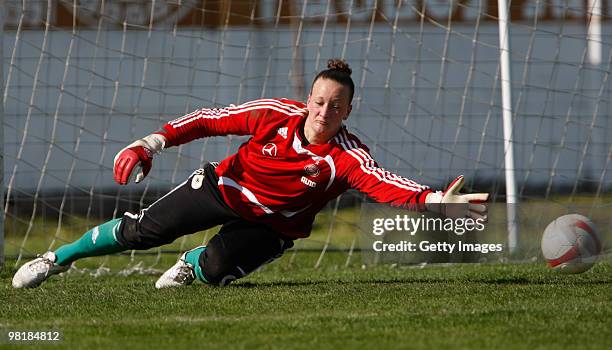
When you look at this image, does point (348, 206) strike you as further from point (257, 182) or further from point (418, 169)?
point (257, 182)

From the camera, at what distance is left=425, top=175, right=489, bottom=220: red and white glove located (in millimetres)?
4980

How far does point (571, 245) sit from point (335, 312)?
6.94ft

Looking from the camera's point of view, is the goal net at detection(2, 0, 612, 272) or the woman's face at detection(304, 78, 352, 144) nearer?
the woman's face at detection(304, 78, 352, 144)

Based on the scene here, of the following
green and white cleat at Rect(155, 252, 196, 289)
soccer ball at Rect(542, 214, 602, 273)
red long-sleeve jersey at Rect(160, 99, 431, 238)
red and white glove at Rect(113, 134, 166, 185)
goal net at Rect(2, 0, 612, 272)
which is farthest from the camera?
goal net at Rect(2, 0, 612, 272)

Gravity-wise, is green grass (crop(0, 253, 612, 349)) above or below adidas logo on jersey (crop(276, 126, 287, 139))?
below

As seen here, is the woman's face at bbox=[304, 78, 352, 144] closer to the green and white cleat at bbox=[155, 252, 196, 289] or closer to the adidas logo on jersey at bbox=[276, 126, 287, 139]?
the adidas logo on jersey at bbox=[276, 126, 287, 139]

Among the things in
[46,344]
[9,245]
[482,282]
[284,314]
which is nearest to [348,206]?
[9,245]

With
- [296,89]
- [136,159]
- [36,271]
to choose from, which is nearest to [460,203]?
[136,159]

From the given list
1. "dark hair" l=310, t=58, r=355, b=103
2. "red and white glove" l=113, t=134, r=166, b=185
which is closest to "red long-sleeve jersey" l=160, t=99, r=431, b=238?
"red and white glove" l=113, t=134, r=166, b=185

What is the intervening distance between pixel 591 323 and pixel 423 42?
585 centimetres

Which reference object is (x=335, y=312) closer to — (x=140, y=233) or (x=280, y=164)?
(x=280, y=164)

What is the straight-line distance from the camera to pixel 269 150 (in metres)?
6.13

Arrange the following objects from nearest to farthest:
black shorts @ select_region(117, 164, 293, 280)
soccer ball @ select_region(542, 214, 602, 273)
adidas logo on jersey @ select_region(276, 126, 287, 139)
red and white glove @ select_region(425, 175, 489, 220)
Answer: red and white glove @ select_region(425, 175, 489, 220)
adidas logo on jersey @ select_region(276, 126, 287, 139)
black shorts @ select_region(117, 164, 293, 280)
soccer ball @ select_region(542, 214, 602, 273)

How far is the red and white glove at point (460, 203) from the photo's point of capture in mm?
4980
